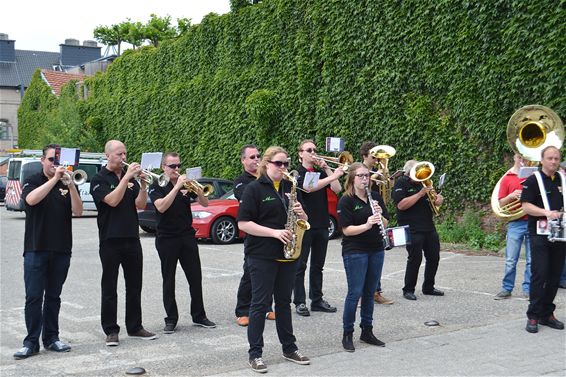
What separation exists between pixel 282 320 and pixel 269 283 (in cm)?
39

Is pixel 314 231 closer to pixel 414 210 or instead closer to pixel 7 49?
pixel 414 210

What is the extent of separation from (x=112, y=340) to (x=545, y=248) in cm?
470

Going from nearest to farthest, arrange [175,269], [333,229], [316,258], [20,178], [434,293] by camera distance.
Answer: [175,269] → [316,258] → [434,293] → [333,229] → [20,178]

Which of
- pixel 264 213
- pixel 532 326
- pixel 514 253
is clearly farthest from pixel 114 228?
pixel 514 253

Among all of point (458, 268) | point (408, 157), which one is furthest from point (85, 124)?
point (458, 268)

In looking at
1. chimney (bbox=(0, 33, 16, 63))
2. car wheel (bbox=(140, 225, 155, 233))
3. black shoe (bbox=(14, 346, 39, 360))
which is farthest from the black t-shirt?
chimney (bbox=(0, 33, 16, 63))

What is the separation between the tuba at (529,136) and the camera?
877 centimetres

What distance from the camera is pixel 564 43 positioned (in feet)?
39.9

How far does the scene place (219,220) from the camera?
15.7 meters

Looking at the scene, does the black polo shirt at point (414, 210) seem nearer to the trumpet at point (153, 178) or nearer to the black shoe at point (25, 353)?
the trumpet at point (153, 178)

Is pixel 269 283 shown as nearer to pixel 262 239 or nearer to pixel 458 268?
pixel 262 239

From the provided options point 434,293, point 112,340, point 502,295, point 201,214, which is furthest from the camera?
point 201,214

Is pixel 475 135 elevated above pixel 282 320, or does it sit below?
above

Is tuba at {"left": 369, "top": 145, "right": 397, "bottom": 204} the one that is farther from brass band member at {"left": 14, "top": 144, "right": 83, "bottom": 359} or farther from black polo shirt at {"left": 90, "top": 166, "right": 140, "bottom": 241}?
brass band member at {"left": 14, "top": 144, "right": 83, "bottom": 359}
